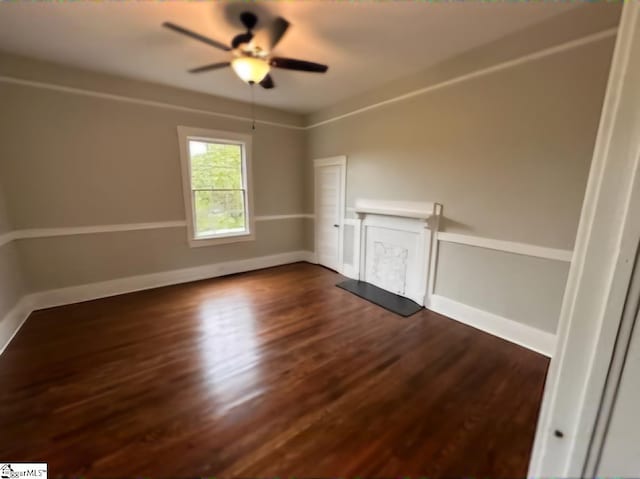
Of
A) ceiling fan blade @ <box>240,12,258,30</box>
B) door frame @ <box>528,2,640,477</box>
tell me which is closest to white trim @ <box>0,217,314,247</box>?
ceiling fan blade @ <box>240,12,258,30</box>

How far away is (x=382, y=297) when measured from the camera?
3660mm

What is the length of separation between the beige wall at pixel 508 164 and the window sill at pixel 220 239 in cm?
262

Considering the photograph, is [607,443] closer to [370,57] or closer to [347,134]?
[370,57]

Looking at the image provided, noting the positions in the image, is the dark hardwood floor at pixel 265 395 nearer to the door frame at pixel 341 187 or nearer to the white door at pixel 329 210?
the door frame at pixel 341 187

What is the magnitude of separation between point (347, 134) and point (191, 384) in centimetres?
378

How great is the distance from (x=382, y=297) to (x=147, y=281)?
333 centimetres

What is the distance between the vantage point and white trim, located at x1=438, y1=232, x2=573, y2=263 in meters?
2.35

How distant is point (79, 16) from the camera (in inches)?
87.3

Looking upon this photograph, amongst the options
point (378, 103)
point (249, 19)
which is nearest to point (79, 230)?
point (249, 19)

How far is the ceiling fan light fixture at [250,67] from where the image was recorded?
226 centimetres

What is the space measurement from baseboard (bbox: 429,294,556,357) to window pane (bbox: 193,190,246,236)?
10.9 ft

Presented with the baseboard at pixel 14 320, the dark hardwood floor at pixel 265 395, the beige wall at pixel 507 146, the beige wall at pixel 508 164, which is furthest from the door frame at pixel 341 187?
the baseboard at pixel 14 320

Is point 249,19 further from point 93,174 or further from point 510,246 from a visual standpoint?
point 510,246

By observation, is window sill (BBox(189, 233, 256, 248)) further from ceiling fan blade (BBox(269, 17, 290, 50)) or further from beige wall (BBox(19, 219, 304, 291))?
ceiling fan blade (BBox(269, 17, 290, 50))
